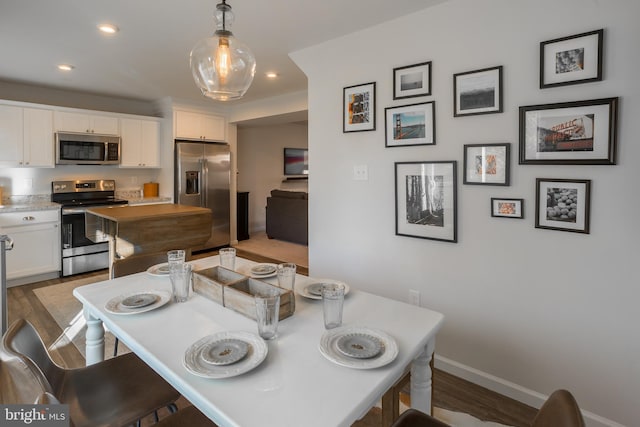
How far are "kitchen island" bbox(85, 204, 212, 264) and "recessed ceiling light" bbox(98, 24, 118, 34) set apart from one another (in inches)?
56.1

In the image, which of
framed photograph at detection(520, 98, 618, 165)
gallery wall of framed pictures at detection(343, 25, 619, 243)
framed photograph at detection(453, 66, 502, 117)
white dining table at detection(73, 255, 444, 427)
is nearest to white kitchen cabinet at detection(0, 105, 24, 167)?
white dining table at detection(73, 255, 444, 427)

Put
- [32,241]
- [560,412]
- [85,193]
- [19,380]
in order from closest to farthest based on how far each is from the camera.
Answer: [560,412]
[19,380]
[32,241]
[85,193]

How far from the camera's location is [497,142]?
6.62ft

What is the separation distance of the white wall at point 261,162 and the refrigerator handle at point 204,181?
1349 mm

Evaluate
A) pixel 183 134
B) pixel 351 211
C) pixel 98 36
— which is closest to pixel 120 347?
pixel 351 211

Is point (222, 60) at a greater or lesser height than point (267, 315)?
greater

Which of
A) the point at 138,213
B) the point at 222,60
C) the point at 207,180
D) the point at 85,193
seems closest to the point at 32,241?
the point at 85,193

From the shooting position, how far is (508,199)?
2004 millimetres

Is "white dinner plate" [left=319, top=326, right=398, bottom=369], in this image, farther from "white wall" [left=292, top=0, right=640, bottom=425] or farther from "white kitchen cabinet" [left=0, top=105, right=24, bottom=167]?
"white kitchen cabinet" [left=0, top=105, right=24, bottom=167]

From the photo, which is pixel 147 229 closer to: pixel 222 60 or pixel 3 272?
pixel 3 272

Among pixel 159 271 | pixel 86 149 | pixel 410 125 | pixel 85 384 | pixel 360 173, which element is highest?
pixel 86 149

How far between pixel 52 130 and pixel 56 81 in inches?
23.3

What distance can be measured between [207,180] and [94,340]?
413cm

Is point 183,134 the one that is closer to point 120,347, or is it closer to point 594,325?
→ point 120,347
